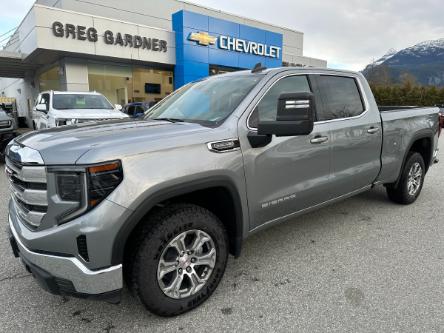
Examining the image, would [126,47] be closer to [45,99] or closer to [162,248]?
[45,99]

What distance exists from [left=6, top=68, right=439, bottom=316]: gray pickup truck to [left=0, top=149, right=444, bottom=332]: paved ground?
12.0 inches

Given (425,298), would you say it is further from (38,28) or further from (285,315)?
(38,28)

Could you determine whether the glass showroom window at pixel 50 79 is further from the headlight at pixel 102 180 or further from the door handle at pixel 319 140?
the headlight at pixel 102 180

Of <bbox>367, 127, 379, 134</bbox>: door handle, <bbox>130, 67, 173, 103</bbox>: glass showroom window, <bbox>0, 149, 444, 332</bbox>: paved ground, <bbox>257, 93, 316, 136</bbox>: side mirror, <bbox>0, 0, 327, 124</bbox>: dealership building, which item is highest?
<bbox>0, 0, 327, 124</bbox>: dealership building

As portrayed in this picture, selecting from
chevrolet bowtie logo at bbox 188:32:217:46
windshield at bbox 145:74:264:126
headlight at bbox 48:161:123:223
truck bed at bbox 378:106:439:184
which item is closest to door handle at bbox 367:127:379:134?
truck bed at bbox 378:106:439:184

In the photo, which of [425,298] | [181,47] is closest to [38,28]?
[181,47]

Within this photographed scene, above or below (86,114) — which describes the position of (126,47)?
above

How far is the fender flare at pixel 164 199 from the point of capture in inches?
82.6

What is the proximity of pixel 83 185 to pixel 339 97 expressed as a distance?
288 cm

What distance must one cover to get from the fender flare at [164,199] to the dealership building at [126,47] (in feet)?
54.4

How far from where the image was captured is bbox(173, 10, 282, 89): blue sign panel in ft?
66.0

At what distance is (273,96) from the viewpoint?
10.2 feet

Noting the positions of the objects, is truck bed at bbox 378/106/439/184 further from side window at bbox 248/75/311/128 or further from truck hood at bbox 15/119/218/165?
truck hood at bbox 15/119/218/165

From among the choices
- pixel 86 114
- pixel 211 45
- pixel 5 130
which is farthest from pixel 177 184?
pixel 211 45
